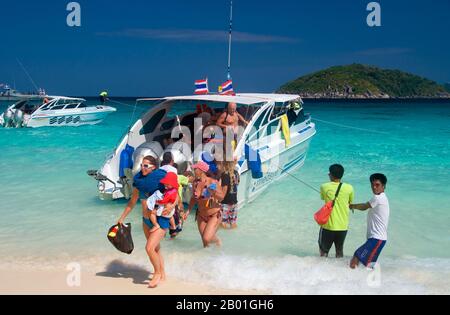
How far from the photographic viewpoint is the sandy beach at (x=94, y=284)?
442 cm

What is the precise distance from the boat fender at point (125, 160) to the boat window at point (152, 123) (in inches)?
26.1

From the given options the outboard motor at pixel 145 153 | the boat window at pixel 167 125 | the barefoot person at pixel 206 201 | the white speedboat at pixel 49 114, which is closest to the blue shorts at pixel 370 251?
the barefoot person at pixel 206 201

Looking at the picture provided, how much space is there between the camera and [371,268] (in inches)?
191

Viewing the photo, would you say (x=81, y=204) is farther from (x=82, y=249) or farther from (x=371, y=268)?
(x=371, y=268)

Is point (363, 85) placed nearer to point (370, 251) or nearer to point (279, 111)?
point (279, 111)

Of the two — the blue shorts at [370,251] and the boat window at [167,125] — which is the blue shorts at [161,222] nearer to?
the blue shorts at [370,251]

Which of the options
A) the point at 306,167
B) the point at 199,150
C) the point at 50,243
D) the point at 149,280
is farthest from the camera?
the point at 306,167

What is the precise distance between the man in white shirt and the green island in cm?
15422

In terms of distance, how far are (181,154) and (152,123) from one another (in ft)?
5.35

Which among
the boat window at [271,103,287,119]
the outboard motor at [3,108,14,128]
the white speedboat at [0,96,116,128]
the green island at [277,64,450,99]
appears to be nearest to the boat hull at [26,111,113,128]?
the white speedboat at [0,96,116,128]

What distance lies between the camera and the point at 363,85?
153m

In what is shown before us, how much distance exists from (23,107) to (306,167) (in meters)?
19.8

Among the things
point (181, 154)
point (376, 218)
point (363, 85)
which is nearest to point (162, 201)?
point (376, 218)
